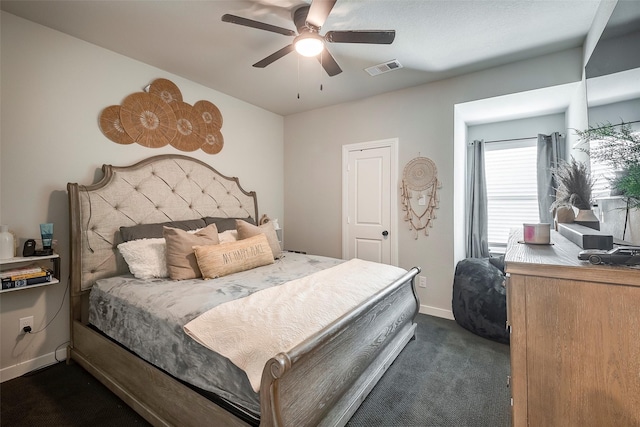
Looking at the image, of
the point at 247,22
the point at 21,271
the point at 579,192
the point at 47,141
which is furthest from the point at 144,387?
the point at 579,192

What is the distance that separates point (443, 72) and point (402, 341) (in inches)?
107

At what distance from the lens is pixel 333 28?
7.46 feet

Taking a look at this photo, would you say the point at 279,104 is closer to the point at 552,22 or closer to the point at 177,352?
the point at 552,22

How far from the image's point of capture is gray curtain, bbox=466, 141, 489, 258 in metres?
3.77

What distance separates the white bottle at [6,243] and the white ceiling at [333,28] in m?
1.58

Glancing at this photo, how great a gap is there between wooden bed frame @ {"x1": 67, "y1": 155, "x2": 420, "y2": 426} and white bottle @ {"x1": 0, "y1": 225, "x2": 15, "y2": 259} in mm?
339

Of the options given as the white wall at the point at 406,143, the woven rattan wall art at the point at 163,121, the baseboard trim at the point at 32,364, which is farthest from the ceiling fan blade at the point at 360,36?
the baseboard trim at the point at 32,364

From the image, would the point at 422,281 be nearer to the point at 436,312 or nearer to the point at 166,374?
the point at 436,312

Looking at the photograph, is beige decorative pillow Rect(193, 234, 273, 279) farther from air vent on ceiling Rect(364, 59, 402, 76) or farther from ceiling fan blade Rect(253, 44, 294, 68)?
air vent on ceiling Rect(364, 59, 402, 76)

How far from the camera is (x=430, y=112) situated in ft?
10.8

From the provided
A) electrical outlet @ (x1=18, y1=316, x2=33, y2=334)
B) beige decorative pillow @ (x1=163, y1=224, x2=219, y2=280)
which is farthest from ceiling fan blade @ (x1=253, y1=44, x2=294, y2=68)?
electrical outlet @ (x1=18, y1=316, x2=33, y2=334)

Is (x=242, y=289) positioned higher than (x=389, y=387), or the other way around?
(x=242, y=289)

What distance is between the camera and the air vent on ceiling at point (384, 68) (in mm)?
2803

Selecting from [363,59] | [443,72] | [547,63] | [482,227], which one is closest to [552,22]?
[547,63]
